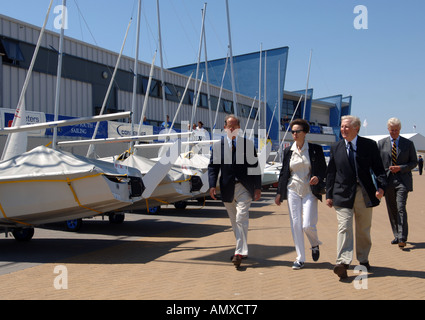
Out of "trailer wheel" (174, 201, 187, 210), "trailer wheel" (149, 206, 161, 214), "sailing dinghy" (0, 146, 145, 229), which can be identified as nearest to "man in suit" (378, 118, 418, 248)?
"sailing dinghy" (0, 146, 145, 229)

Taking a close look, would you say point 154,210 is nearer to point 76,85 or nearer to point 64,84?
point 64,84

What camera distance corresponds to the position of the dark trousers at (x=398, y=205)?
736cm

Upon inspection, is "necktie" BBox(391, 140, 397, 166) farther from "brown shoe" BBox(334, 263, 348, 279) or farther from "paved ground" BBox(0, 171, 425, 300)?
"brown shoe" BBox(334, 263, 348, 279)

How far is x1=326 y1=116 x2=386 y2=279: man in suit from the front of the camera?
215 inches

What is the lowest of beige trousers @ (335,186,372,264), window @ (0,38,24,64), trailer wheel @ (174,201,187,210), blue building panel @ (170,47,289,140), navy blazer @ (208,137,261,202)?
trailer wheel @ (174,201,187,210)

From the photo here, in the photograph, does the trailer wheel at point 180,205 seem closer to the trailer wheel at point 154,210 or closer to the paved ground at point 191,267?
the trailer wheel at point 154,210

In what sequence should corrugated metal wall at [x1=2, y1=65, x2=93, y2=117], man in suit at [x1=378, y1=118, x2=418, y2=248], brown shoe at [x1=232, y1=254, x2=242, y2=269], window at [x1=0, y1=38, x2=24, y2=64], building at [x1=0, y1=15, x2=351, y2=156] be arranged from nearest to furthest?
brown shoe at [x1=232, y1=254, x2=242, y2=269], man in suit at [x1=378, y1=118, x2=418, y2=248], window at [x1=0, y1=38, x2=24, y2=64], building at [x1=0, y1=15, x2=351, y2=156], corrugated metal wall at [x1=2, y1=65, x2=93, y2=117]

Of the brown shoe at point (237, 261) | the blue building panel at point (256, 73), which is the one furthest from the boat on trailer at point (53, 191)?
the blue building panel at point (256, 73)

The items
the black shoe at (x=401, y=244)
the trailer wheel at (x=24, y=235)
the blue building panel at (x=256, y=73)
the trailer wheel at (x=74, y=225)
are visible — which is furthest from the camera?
the blue building panel at (x=256, y=73)

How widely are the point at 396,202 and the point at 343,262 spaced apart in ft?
8.68

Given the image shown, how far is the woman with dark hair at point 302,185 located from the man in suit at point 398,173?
208 cm

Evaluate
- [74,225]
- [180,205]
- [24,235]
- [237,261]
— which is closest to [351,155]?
[237,261]
